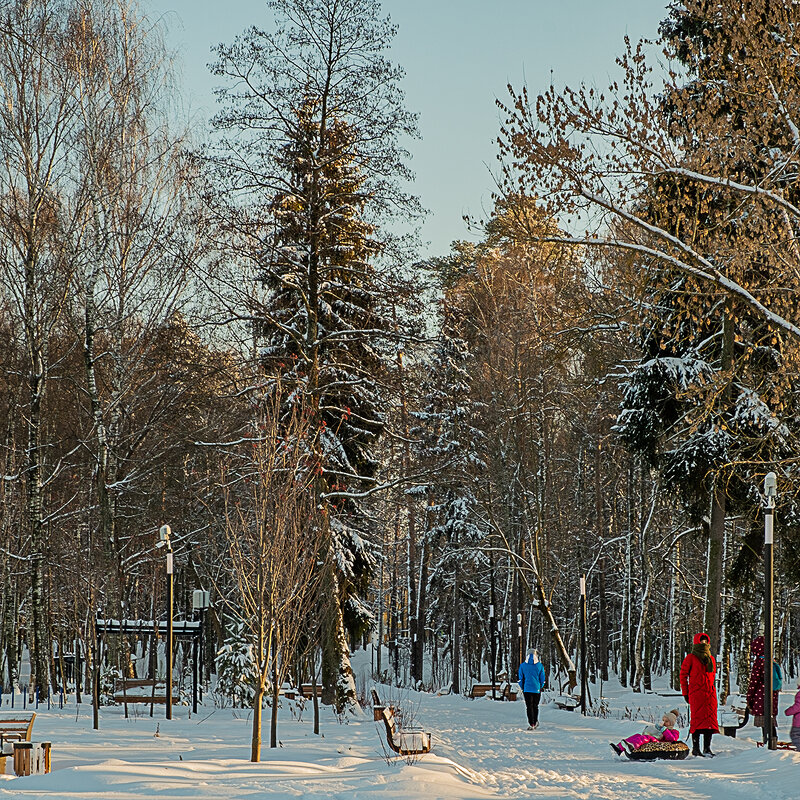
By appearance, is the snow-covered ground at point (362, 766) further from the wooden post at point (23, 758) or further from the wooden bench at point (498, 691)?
the wooden bench at point (498, 691)

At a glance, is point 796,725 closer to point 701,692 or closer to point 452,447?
point 701,692

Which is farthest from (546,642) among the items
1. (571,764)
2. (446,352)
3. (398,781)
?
A: (398,781)

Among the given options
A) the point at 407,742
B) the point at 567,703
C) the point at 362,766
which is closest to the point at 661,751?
the point at 407,742

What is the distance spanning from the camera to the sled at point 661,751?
1383 cm

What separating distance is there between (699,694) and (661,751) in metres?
0.96

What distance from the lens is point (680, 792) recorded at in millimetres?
11031

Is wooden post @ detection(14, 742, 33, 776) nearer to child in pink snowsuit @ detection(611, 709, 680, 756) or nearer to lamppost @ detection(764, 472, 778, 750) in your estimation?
child in pink snowsuit @ detection(611, 709, 680, 756)

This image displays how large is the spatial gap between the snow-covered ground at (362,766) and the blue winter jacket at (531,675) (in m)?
0.88

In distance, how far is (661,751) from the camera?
45.4 ft

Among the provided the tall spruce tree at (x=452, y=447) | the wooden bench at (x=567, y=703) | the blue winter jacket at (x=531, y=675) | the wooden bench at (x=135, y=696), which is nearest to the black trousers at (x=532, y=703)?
the blue winter jacket at (x=531, y=675)

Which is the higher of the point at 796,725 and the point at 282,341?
the point at 282,341

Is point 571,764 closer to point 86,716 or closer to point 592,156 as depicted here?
point 592,156

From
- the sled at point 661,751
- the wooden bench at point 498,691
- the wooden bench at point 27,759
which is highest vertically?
the wooden bench at point 27,759

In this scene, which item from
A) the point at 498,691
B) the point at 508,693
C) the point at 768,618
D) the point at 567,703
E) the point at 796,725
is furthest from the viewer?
the point at 498,691
